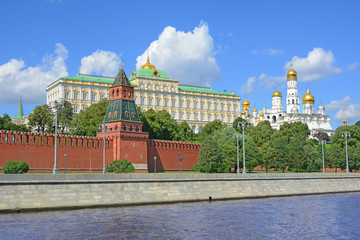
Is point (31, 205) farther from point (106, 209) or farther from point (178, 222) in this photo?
point (178, 222)

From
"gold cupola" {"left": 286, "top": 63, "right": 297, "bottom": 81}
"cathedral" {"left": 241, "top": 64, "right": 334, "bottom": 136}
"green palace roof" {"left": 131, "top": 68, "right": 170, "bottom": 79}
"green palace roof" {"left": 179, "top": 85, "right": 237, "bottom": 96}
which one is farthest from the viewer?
"gold cupola" {"left": 286, "top": 63, "right": 297, "bottom": 81}

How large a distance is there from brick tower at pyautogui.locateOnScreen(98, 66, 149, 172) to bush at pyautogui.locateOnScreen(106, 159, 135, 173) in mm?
3644

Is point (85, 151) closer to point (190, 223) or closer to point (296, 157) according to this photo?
point (190, 223)

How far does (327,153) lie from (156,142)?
31317 mm

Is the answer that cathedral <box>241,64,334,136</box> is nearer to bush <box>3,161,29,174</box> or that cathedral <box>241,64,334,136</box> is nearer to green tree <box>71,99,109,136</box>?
green tree <box>71,99,109,136</box>

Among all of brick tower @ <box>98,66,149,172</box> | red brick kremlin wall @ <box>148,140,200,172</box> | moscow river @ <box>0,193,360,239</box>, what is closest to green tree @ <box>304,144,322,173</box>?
red brick kremlin wall @ <box>148,140,200,172</box>

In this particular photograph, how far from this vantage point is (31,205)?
1230 inches

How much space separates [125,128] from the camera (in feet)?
197

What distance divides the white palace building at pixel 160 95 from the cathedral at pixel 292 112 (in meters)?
15.3

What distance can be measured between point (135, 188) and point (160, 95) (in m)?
89.1

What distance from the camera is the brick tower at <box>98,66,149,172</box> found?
59344 mm

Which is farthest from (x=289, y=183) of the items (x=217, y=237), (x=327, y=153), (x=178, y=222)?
(x=327, y=153)

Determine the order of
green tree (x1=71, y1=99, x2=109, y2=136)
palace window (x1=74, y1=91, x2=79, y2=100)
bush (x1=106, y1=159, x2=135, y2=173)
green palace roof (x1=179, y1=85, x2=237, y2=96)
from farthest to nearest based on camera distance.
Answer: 1. green palace roof (x1=179, y1=85, x2=237, y2=96)
2. palace window (x1=74, y1=91, x2=79, y2=100)
3. green tree (x1=71, y1=99, x2=109, y2=136)
4. bush (x1=106, y1=159, x2=135, y2=173)

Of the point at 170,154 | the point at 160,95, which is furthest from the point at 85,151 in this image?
the point at 160,95
